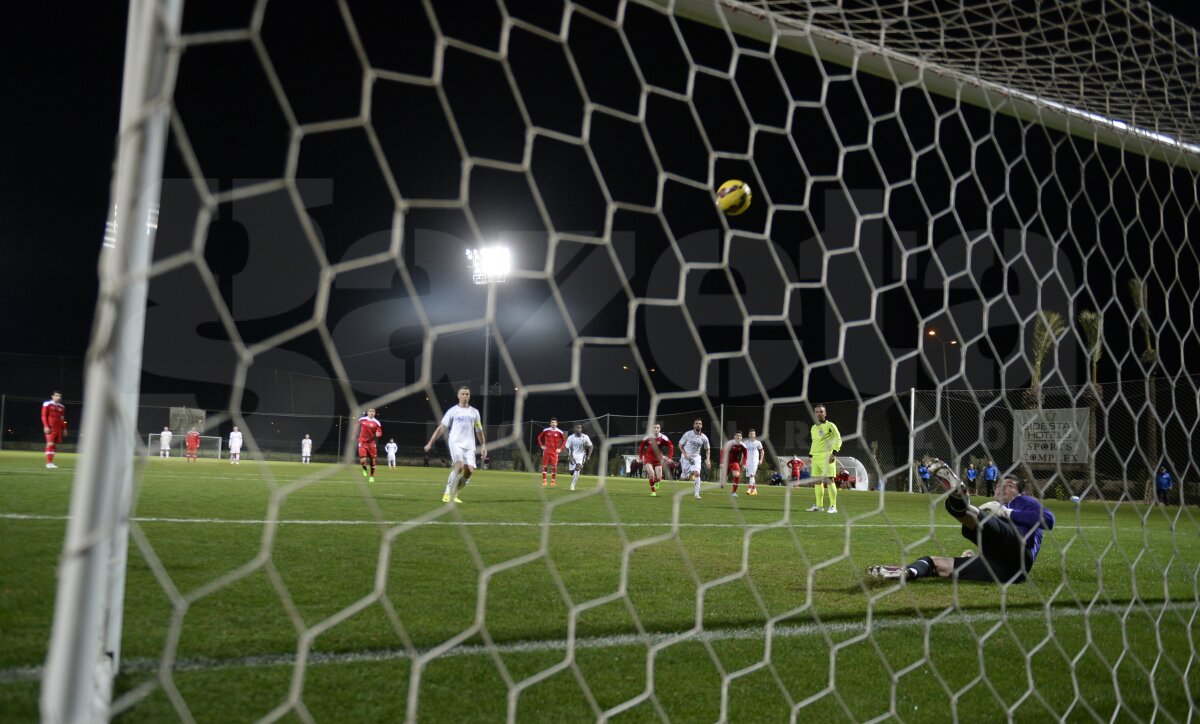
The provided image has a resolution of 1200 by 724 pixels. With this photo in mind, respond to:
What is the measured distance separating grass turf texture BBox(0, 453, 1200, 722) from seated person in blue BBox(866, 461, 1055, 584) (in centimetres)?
15

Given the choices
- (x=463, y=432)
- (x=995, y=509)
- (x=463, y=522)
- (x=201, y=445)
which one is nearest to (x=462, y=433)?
(x=463, y=432)

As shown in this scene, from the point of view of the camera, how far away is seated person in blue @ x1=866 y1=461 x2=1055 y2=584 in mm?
3977

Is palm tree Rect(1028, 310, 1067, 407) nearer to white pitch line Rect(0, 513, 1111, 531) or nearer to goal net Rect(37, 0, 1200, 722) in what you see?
goal net Rect(37, 0, 1200, 722)

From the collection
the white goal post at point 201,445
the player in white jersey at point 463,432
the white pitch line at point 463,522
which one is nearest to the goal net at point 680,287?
the white pitch line at point 463,522

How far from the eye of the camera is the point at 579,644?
3.07 metres

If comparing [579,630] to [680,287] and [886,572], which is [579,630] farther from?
[886,572]

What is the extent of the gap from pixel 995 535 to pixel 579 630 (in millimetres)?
2436

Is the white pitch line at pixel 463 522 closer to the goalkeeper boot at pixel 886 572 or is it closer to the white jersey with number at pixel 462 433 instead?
the goalkeeper boot at pixel 886 572

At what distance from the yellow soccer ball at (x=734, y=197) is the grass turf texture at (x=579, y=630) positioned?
6.92ft

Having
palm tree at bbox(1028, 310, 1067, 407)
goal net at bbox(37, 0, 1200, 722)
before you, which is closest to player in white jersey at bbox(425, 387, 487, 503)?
goal net at bbox(37, 0, 1200, 722)

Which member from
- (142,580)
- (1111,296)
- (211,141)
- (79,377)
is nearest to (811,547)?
(1111,296)

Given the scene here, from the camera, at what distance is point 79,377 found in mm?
30781

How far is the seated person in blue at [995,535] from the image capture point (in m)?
3.98

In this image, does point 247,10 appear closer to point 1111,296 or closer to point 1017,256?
point 1017,256
